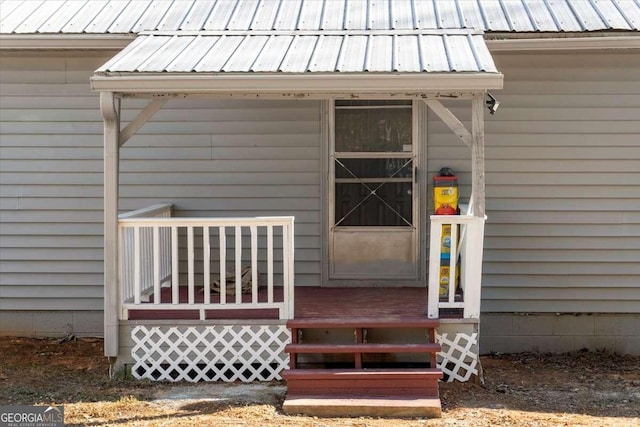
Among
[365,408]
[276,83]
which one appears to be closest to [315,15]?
[276,83]

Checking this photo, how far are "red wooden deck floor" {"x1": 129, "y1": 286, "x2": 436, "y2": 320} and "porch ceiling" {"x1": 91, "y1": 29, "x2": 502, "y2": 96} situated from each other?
5.93 ft

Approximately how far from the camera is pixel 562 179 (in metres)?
7.55

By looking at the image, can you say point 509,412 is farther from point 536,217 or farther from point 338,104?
point 338,104

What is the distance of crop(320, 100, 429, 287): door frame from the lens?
25.1ft

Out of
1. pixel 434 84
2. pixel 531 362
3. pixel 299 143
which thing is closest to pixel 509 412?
pixel 531 362

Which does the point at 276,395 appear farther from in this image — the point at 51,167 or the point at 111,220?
the point at 51,167

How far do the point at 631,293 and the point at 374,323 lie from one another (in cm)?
286

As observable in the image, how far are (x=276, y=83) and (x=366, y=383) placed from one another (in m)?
2.31

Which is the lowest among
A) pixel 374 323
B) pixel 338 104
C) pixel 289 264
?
pixel 374 323

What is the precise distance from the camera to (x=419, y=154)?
7660 mm

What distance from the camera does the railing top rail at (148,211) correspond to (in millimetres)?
6672

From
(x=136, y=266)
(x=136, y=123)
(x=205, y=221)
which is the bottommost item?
(x=136, y=266)

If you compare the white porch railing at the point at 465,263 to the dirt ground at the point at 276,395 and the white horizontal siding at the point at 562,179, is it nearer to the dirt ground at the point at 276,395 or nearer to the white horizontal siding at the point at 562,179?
the dirt ground at the point at 276,395

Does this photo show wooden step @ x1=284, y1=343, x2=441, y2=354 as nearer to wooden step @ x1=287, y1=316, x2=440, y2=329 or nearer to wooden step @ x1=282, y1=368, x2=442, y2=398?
wooden step @ x1=287, y1=316, x2=440, y2=329
